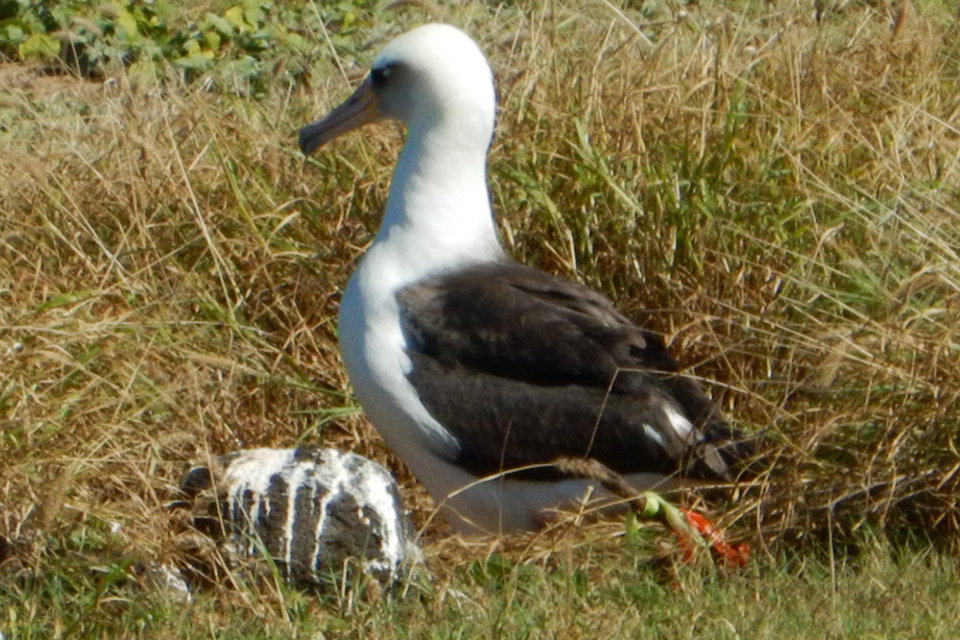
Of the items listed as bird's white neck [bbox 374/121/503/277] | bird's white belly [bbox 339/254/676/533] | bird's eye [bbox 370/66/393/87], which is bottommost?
bird's white belly [bbox 339/254/676/533]

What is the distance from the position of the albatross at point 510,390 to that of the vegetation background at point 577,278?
203mm

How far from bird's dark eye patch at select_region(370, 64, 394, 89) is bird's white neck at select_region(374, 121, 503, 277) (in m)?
0.20

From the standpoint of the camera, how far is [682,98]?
548 centimetres

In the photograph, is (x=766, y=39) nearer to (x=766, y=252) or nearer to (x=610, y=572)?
(x=766, y=252)

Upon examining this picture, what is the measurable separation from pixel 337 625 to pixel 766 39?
3.56 m

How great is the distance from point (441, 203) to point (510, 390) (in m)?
0.60

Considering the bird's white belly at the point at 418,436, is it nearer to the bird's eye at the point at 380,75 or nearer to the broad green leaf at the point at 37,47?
the bird's eye at the point at 380,75

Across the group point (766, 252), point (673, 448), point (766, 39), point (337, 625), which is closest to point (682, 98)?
point (766, 252)

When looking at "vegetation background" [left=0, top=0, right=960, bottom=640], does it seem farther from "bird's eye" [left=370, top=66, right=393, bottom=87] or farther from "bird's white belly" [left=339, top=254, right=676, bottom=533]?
"bird's eye" [left=370, top=66, right=393, bottom=87]

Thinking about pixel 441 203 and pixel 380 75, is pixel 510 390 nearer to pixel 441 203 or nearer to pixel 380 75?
pixel 441 203

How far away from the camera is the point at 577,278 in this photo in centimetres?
530

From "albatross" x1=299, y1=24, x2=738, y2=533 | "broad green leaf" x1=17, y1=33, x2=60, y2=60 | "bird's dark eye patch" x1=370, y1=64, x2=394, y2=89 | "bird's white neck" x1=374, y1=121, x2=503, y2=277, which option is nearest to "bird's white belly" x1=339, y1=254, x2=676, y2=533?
"albatross" x1=299, y1=24, x2=738, y2=533

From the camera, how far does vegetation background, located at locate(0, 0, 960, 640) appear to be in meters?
3.81

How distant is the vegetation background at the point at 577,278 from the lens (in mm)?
3811
